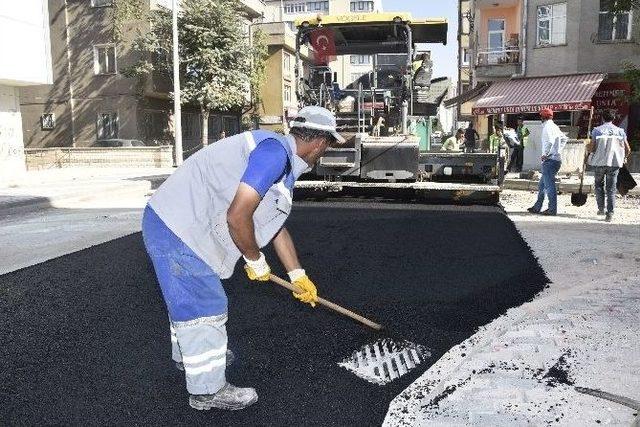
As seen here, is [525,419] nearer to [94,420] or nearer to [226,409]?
[226,409]

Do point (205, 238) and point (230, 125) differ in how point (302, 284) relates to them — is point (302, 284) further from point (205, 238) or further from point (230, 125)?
point (230, 125)

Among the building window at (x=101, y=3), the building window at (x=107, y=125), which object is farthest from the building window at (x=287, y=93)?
the building window at (x=101, y=3)

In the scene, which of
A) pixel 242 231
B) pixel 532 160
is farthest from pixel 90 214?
pixel 532 160

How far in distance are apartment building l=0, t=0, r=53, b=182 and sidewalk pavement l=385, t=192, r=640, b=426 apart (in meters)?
15.5

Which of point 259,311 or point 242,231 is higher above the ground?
point 242,231

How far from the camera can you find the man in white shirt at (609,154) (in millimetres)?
7879

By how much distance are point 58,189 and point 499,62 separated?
1630 cm

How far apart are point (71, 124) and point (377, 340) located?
25.4 meters

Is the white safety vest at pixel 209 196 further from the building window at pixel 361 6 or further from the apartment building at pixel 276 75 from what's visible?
the building window at pixel 361 6

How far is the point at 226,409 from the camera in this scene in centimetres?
260

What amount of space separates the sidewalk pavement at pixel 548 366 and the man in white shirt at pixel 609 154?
3457 millimetres

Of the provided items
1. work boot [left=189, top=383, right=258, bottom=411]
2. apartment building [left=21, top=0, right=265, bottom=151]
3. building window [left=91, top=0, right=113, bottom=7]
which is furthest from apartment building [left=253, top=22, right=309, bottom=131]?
work boot [left=189, top=383, right=258, bottom=411]

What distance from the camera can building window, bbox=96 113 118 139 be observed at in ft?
81.6

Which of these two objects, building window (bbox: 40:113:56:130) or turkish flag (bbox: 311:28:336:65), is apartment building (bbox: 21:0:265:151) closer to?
building window (bbox: 40:113:56:130)
